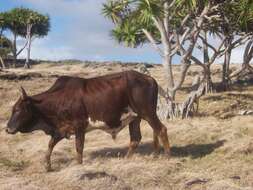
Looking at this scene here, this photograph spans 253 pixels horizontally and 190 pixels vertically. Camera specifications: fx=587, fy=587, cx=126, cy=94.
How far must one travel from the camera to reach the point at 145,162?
11328 millimetres

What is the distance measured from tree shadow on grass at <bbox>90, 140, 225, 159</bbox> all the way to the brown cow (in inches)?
23.3

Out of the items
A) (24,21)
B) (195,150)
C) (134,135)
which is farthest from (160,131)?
(24,21)

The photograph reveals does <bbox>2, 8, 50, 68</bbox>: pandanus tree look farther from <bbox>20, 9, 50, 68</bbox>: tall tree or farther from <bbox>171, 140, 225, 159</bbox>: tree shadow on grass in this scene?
<bbox>171, 140, 225, 159</bbox>: tree shadow on grass

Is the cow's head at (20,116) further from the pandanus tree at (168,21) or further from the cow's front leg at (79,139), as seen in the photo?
the pandanus tree at (168,21)

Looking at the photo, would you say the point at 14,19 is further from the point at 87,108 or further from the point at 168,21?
the point at 87,108

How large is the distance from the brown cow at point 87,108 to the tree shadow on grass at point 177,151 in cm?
59

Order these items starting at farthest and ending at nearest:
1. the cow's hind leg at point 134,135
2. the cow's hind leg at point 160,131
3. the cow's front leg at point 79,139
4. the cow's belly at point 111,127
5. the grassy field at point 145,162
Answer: the cow's hind leg at point 134,135 → the cow's hind leg at point 160,131 → the cow's belly at point 111,127 → the cow's front leg at point 79,139 → the grassy field at point 145,162

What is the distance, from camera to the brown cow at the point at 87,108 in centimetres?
1185

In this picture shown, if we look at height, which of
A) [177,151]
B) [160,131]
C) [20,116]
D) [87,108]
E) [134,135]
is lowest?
[177,151]

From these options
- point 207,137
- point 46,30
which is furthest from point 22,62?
point 207,137

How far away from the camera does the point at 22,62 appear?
2554 inches

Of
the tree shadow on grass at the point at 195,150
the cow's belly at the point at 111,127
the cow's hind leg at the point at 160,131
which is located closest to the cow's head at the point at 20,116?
the cow's belly at the point at 111,127

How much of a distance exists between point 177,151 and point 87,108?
2378 millimetres

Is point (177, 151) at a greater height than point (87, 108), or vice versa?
point (87, 108)
